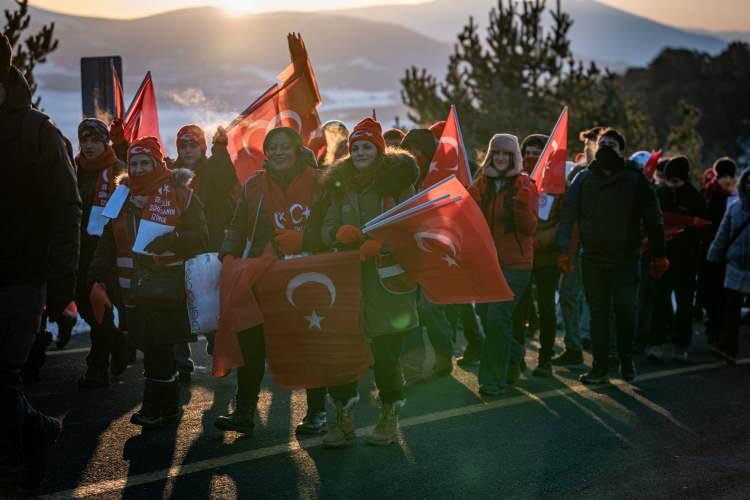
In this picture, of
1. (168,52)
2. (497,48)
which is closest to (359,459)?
(497,48)

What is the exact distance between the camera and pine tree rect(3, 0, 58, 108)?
672 inches

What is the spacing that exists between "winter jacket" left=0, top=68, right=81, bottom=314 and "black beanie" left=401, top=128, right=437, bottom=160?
436cm

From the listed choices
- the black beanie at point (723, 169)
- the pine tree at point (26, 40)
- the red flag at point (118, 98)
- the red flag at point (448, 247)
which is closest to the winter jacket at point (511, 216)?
the red flag at point (448, 247)

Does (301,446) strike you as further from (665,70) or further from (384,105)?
(665,70)

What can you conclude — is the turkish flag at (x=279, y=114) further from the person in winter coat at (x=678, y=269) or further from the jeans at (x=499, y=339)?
the person in winter coat at (x=678, y=269)

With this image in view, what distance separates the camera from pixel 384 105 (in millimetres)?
37500

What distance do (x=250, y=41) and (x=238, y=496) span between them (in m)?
35.0

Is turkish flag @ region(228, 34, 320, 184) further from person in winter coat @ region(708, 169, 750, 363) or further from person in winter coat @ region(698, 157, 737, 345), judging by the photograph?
person in winter coat @ region(698, 157, 737, 345)

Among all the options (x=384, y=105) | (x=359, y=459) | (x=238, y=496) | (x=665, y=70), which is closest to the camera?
(x=238, y=496)

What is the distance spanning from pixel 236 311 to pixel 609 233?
336 centimetres

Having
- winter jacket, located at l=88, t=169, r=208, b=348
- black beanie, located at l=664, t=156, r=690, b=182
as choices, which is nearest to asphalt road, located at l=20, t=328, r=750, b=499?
winter jacket, located at l=88, t=169, r=208, b=348

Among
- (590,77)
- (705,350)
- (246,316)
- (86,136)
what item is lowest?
(705,350)

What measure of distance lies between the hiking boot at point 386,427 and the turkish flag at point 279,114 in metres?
3.27

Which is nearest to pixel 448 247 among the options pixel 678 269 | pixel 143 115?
pixel 143 115
